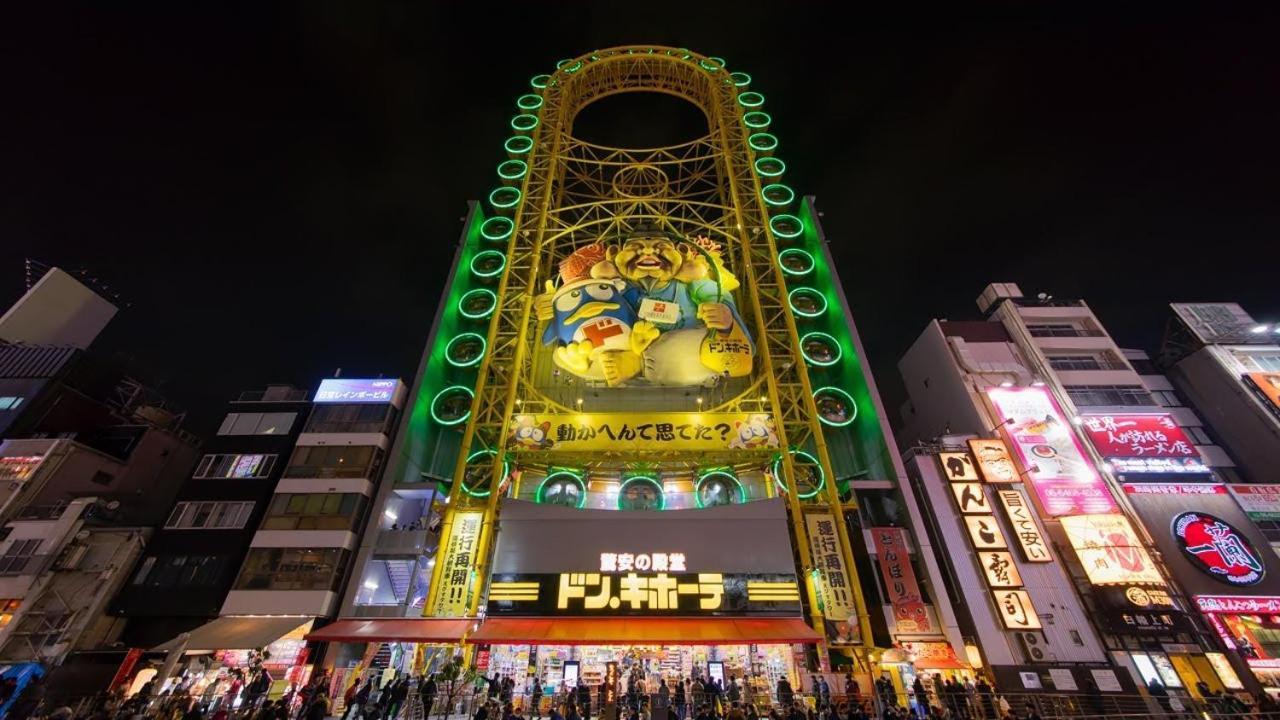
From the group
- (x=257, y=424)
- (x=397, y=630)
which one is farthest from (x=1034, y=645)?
(x=257, y=424)

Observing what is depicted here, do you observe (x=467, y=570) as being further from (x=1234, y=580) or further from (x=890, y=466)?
(x=1234, y=580)

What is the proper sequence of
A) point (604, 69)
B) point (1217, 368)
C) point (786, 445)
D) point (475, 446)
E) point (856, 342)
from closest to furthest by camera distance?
1. point (786, 445)
2. point (475, 446)
3. point (856, 342)
4. point (1217, 368)
5. point (604, 69)

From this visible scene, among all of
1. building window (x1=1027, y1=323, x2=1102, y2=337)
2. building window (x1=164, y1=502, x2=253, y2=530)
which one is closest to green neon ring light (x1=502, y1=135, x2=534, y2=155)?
building window (x1=164, y1=502, x2=253, y2=530)

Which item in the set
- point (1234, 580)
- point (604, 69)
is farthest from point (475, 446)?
point (1234, 580)

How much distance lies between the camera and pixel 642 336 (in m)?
26.3

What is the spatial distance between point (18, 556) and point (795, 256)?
4333cm

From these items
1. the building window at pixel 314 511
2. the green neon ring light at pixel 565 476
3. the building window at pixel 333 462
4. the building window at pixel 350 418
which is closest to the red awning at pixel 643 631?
the green neon ring light at pixel 565 476

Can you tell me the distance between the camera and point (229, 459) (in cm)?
2652

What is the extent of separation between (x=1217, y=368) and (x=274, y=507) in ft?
185

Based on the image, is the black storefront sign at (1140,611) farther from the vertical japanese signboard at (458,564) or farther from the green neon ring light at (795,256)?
the vertical japanese signboard at (458,564)

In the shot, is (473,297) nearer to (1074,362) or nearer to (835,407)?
(835,407)

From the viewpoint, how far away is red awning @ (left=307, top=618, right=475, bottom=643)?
688 inches

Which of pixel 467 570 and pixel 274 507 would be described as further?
pixel 274 507

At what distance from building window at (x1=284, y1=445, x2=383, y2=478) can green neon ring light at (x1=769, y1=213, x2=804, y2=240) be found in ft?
85.8
